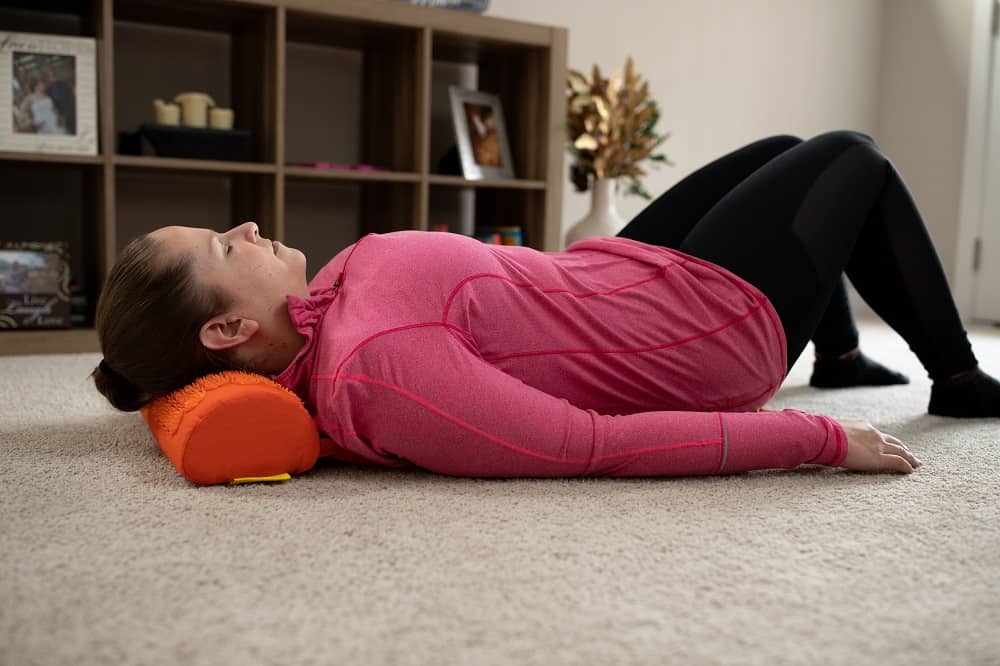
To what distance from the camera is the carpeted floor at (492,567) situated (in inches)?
29.2

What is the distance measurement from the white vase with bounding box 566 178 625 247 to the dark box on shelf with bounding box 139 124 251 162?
1.19 meters

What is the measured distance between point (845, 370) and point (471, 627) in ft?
4.99

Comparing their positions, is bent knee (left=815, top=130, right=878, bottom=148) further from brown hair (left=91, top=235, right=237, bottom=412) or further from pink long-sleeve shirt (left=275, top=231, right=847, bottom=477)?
brown hair (left=91, top=235, right=237, bottom=412)

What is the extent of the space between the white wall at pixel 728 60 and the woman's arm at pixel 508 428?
2.62 meters

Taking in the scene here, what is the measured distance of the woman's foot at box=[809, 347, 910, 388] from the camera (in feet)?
6.70

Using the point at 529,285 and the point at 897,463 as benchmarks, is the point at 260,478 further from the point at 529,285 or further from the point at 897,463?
the point at 897,463

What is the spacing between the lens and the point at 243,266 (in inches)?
48.4

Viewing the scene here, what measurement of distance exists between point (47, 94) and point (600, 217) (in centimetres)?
180

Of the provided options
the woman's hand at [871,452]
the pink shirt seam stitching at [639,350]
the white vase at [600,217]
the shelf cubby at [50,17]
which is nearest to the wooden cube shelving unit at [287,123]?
the shelf cubby at [50,17]

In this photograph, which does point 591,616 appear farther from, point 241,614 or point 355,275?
point 355,275

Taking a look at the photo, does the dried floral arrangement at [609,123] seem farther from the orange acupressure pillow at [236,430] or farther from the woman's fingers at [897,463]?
the orange acupressure pillow at [236,430]

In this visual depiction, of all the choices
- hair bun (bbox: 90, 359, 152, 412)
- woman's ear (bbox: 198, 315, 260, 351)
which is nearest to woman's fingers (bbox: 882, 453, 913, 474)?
woman's ear (bbox: 198, 315, 260, 351)

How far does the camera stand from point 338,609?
80 cm

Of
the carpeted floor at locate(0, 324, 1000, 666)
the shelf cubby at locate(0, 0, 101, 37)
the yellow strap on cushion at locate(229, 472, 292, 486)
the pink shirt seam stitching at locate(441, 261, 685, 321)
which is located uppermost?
the shelf cubby at locate(0, 0, 101, 37)
